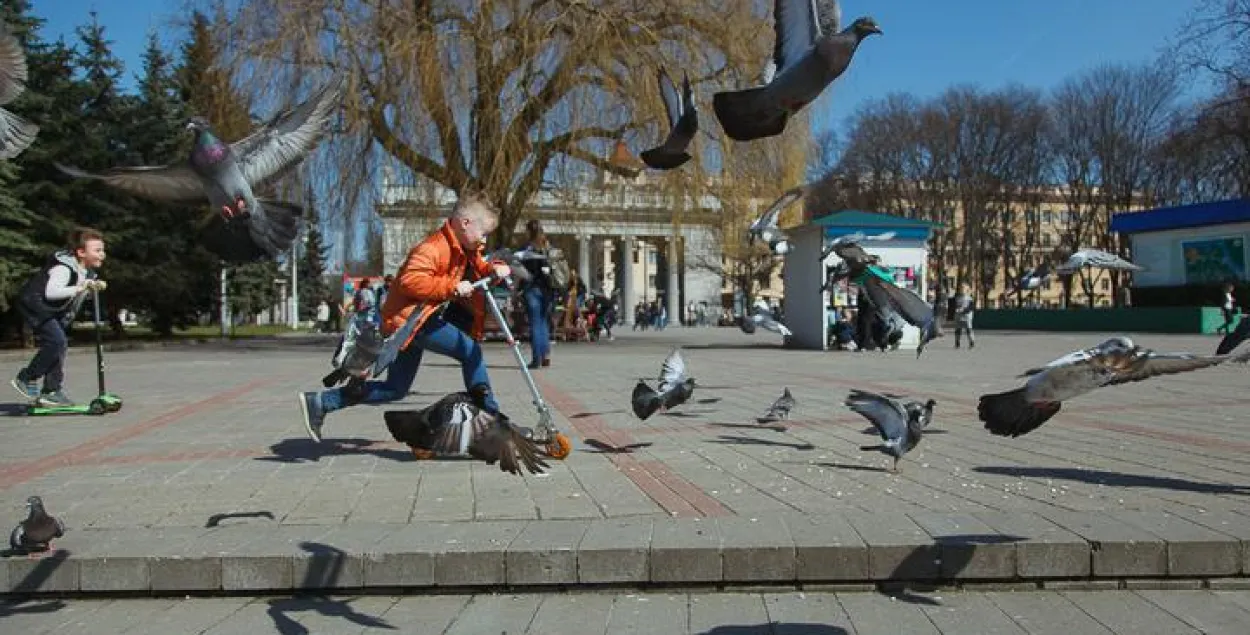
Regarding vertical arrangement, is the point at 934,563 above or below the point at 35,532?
below

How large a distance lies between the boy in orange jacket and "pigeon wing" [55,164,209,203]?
1667mm

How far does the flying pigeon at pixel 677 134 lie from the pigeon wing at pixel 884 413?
2467mm

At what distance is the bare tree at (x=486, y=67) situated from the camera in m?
21.3

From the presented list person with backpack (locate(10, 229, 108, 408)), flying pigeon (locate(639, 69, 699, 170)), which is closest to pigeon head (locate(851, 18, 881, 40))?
flying pigeon (locate(639, 69, 699, 170))

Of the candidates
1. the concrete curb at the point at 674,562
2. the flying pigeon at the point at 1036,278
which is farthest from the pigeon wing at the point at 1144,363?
the flying pigeon at the point at 1036,278

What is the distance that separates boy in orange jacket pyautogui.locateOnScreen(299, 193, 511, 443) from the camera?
6117 mm

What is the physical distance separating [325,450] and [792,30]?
5.20m

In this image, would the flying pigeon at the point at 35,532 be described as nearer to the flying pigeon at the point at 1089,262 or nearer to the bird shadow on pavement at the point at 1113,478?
the bird shadow on pavement at the point at 1113,478

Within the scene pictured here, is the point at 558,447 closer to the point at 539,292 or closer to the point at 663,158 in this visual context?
the point at 663,158

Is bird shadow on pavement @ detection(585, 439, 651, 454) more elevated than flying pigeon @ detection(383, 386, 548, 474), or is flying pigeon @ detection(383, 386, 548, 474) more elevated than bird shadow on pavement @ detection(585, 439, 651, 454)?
flying pigeon @ detection(383, 386, 548, 474)

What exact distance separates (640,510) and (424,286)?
216 cm

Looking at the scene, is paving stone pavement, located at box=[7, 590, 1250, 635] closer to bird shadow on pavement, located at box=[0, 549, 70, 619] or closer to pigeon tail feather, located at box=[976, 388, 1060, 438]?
bird shadow on pavement, located at box=[0, 549, 70, 619]

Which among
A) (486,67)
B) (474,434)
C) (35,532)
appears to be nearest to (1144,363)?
(474,434)

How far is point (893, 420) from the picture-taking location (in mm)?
5852
